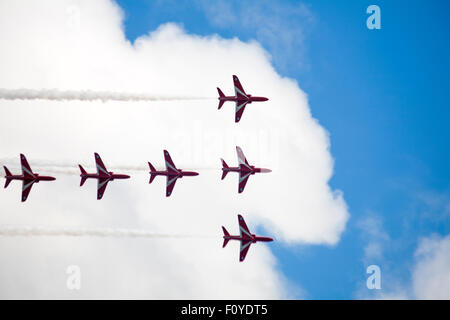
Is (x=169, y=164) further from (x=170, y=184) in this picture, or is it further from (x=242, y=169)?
(x=242, y=169)

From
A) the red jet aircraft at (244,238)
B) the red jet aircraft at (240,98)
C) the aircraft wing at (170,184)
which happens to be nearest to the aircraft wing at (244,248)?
the red jet aircraft at (244,238)

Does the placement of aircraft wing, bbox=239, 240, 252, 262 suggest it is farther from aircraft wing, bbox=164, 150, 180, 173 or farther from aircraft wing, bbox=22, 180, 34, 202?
aircraft wing, bbox=22, 180, 34, 202

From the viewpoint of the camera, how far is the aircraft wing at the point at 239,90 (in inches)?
4441

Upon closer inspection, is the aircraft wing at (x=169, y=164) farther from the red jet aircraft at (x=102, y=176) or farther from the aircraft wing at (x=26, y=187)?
the aircraft wing at (x=26, y=187)

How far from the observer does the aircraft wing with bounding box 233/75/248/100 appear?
11281 centimetres

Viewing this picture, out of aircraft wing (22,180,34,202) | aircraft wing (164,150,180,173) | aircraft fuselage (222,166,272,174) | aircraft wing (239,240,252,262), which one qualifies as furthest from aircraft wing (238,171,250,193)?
aircraft wing (22,180,34,202)

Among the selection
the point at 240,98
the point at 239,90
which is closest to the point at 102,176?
the point at 240,98

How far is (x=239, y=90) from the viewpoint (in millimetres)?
113000

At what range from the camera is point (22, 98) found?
104 meters
